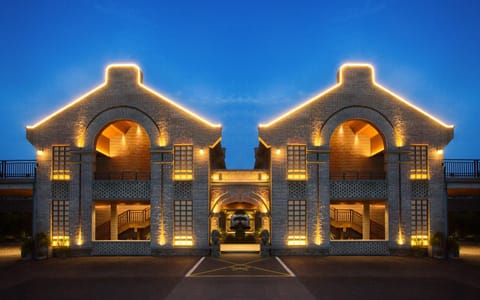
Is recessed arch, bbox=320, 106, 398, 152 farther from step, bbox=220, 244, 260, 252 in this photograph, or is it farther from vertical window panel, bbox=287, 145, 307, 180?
step, bbox=220, 244, 260, 252

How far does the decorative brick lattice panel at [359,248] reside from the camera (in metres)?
25.8

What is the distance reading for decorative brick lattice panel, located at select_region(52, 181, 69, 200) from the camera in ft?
85.4

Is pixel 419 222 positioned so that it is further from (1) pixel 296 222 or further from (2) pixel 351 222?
(1) pixel 296 222

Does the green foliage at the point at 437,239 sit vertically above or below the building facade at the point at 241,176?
below

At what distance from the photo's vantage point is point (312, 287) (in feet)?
52.9

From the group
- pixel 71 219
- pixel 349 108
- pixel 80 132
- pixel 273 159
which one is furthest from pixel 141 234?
pixel 349 108

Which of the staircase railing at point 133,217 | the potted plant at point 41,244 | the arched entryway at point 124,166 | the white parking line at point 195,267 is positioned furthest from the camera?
the staircase railing at point 133,217

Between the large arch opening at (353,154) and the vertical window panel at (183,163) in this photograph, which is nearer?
the vertical window panel at (183,163)

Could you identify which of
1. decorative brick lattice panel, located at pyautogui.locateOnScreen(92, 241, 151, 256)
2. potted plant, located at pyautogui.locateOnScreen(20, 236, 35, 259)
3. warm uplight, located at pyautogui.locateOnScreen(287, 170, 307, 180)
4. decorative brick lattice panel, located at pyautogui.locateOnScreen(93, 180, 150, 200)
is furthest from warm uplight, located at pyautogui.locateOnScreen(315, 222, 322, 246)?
potted plant, located at pyautogui.locateOnScreen(20, 236, 35, 259)

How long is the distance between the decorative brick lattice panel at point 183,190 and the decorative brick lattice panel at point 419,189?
1362cm

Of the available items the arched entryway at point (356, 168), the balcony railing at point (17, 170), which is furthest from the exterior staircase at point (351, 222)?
the balcony railing at point (17, 170)

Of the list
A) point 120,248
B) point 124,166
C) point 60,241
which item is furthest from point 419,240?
point 60,241

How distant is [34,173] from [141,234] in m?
9.25

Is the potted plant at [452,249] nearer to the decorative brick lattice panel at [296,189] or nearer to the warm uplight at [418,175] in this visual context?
the warm uplight at [418,175]
